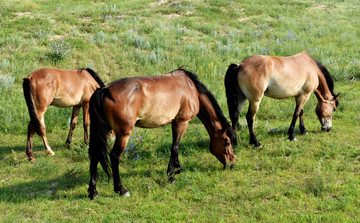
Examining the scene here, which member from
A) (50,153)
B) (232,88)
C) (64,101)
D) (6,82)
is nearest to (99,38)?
(6,82)

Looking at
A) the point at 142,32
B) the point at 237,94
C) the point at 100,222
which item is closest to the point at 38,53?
the point at 142,32

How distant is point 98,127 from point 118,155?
0.54m

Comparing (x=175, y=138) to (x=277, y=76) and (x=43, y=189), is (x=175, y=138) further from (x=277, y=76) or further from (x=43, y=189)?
(x=277, y=76)

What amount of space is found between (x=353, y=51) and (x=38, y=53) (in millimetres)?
13138

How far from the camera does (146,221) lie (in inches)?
178

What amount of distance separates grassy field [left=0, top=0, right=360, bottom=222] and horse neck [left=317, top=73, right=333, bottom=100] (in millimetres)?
859

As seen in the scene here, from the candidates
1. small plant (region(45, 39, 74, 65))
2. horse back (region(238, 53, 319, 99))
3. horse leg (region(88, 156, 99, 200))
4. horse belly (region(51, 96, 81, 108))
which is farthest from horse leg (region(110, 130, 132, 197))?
small plant (region(45, 39, 74, 65))

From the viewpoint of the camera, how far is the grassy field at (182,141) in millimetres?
4848

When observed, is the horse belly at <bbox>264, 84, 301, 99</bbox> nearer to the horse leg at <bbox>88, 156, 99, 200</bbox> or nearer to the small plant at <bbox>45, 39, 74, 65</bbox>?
the horse leg at <bbox>88, 156, 99, 200</bbox>

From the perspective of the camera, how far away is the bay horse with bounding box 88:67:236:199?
16.1 feet

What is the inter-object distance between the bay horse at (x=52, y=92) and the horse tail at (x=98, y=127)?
6.22 ft

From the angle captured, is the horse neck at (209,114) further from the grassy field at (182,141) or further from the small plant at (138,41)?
the small plant at (138,41)

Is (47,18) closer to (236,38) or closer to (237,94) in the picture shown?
(236,38)

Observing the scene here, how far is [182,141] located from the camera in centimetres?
755
